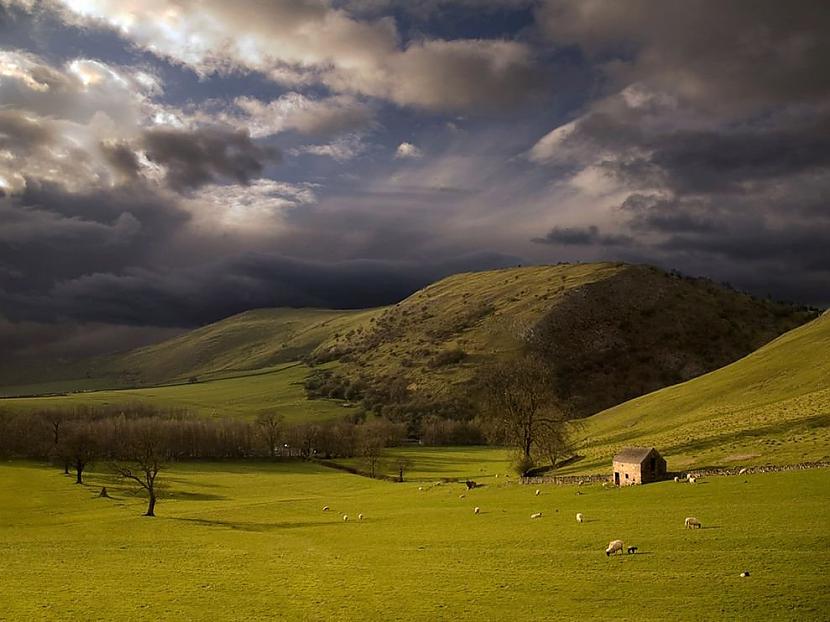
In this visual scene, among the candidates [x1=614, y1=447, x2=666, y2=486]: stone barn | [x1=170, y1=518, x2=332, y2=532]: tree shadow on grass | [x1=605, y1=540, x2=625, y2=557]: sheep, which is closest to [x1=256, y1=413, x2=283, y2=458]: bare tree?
[x1=170, y1=518, x2=332, y2=532]: tree shadow on grass

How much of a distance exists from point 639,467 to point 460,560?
29.1 m

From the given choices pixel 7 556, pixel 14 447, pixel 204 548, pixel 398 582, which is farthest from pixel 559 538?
pixel 14 447

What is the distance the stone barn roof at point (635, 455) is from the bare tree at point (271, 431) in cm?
12153

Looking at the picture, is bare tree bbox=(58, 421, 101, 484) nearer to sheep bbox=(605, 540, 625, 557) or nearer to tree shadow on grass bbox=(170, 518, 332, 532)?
tree shadow on grass bbox=(170, 518, 332, 532)

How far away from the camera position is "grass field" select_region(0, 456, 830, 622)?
28.1 meters

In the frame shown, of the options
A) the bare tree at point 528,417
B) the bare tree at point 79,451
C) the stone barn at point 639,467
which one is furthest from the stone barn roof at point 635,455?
the bare tree at point 79,451

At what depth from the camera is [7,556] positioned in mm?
48000

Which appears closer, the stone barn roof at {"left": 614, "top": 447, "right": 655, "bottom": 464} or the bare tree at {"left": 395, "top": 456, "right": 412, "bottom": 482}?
the stone barn roof at {"left": 614, "top": 447, "right": 655, "bottom": 464}

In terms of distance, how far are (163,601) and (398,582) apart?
12440mm

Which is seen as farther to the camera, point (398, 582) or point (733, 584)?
point (398, 582)

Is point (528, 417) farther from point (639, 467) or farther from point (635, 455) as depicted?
point (639, 467)

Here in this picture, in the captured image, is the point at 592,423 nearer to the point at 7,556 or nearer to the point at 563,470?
the point at 563,470

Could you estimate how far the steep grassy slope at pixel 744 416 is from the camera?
64.6m

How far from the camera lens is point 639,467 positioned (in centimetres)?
6094
